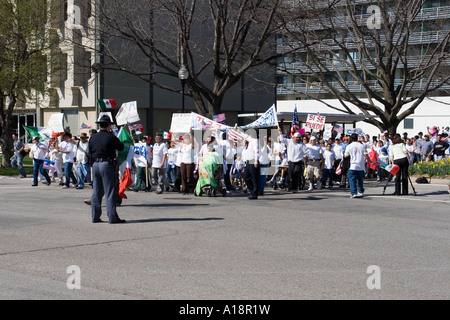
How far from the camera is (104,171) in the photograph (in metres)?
11.5

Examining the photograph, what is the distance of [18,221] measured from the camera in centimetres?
1185

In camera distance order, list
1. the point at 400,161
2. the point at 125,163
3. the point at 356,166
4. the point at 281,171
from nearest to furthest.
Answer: the point at 125,163, the point at 356,166, the point at 400,161, the point at 281,171

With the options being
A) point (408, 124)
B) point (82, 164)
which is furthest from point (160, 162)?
point (408, 124)

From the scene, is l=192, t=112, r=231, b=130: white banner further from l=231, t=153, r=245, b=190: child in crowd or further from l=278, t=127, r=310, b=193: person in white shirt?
l=278, t=127, r=310, b=193: person in white shirt

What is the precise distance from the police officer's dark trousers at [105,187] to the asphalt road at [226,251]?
0.33 m

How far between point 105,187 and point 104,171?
0.29 metres

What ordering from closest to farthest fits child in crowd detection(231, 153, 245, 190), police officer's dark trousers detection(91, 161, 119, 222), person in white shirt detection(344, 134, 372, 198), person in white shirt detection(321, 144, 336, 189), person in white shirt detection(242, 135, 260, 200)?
police officer's dark trousers detection(91, 161, 119, 222)
person in white shirt detection(242, 135, 260, 200)
person in white shirt detection(344, 134, 372, 198)
child in crowd detection(231, 153, 245, 190)
person in white shirt detection(321, 144, 336, 189)

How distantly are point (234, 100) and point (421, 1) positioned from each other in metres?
23.9

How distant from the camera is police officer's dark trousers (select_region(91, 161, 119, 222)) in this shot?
1147cm

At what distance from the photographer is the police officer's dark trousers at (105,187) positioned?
11.5 meters

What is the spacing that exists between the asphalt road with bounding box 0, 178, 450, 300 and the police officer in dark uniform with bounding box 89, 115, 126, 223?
37 cm

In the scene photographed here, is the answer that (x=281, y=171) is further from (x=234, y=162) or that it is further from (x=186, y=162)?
(x=186, y=162)

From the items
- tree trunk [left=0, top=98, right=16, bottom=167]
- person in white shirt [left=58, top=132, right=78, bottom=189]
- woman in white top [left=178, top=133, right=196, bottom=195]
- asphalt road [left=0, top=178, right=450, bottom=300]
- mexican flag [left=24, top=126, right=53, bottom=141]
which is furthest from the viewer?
tree trunk [left=0, top=98, right=16, bottom=167]

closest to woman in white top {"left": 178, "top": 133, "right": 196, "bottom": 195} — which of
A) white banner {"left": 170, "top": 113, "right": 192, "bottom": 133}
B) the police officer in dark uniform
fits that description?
white banner {"left": 170, "top": 113, "right": 192, "bottom": 133}
